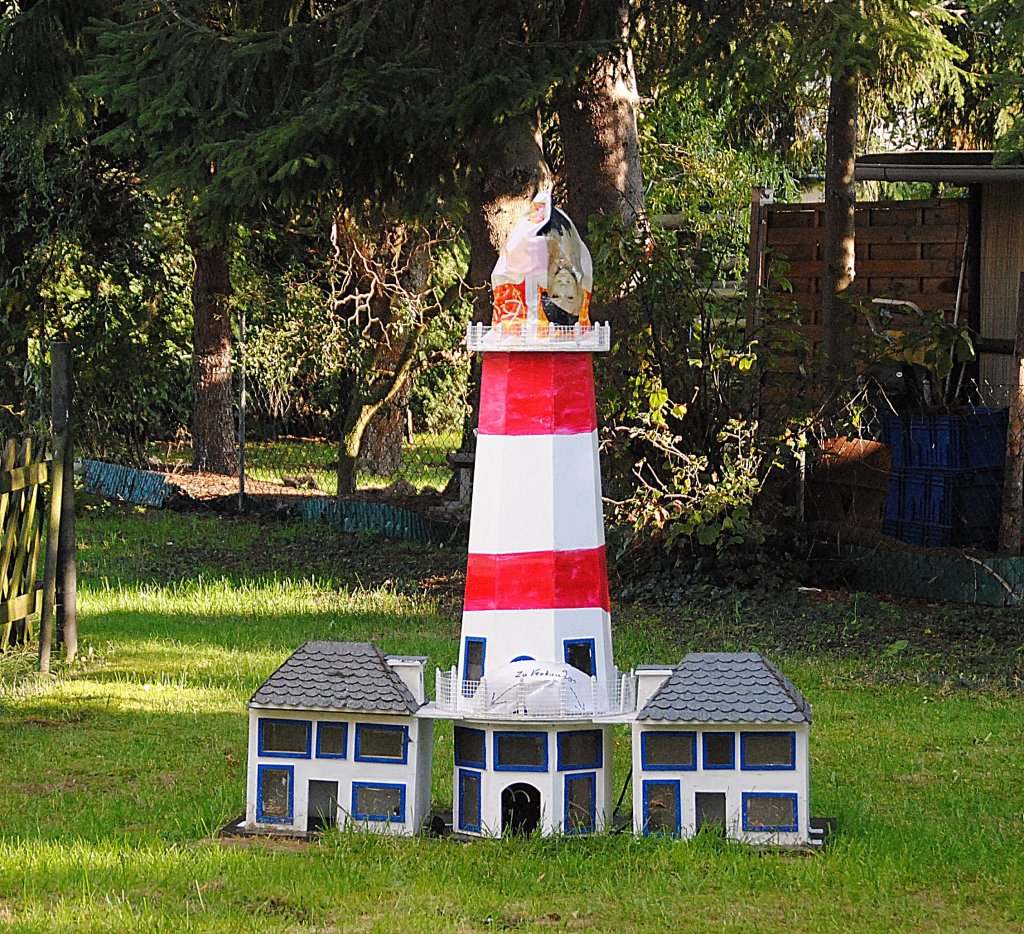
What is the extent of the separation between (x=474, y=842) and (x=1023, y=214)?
10.1 meters

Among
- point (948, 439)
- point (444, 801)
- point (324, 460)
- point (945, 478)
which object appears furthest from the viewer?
point (324, 460)

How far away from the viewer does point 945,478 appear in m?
12.3

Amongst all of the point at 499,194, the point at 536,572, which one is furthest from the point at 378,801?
the point at 499,194

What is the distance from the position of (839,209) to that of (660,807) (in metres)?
7.99

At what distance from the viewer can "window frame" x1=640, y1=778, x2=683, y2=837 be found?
561 cm

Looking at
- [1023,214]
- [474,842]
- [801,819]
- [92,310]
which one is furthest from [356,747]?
[92,310]

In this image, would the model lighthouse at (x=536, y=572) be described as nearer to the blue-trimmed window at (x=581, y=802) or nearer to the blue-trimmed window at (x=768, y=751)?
the blue-trimmed window at (x=581, y=802)

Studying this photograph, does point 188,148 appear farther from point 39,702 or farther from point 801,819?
point 801,819

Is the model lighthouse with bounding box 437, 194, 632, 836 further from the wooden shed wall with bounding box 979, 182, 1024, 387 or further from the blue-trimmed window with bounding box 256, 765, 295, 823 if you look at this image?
the wooden shed wall with bounding box 979, 182, 1024, 387

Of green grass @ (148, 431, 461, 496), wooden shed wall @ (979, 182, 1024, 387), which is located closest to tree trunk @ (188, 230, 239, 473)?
green grass @ (148, 431, 461, 496)

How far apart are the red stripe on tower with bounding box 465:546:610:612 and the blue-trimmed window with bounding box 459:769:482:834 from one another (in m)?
0.64

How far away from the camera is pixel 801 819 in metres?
5.55

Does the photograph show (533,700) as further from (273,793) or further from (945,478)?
(945,478)

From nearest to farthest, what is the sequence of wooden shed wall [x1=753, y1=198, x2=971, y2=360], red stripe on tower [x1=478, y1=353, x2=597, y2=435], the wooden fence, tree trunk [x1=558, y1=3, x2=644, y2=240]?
red stripe on tower [x1=478, y1=353, x2=597, y2=435] < the wooden fence < tree trunk [x1=558, y1=3, x2=644, y2=240] < wooden shed wall [x1=753, y1=198, x2=971, y2=360]
